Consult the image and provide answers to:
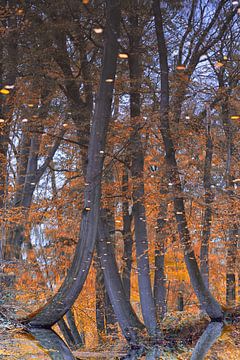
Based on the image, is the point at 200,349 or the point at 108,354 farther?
the point at 108,354

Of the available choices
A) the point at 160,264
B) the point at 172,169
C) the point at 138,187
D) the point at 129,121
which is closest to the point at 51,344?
the point at 160,264

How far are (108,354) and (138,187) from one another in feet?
9.04

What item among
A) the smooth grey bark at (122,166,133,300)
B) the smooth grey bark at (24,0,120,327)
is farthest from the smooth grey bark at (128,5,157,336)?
the smooth grey bark at (122,166,133,300)

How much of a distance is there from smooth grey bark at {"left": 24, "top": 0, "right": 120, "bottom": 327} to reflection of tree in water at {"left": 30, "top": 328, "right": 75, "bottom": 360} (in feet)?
0.54

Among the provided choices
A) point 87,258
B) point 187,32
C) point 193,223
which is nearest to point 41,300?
point 87,258

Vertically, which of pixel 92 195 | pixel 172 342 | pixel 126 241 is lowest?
pixel 172 342

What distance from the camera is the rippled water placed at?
6007 millimetres

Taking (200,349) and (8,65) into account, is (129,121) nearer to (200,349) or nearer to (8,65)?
(8,65)

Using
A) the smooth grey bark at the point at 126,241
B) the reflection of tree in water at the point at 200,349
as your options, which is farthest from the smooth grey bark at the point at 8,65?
the reflection of tree in water at the point at 200,349

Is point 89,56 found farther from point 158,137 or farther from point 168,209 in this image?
point 168,209

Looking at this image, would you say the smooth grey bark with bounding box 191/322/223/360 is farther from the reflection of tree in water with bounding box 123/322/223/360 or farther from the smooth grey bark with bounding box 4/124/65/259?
the smooth grey bark with bounding box 4/124/65/259

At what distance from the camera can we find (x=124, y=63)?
29.3 feet

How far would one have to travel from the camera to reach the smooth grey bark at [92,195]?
7227 mm

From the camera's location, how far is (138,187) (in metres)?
8.27
